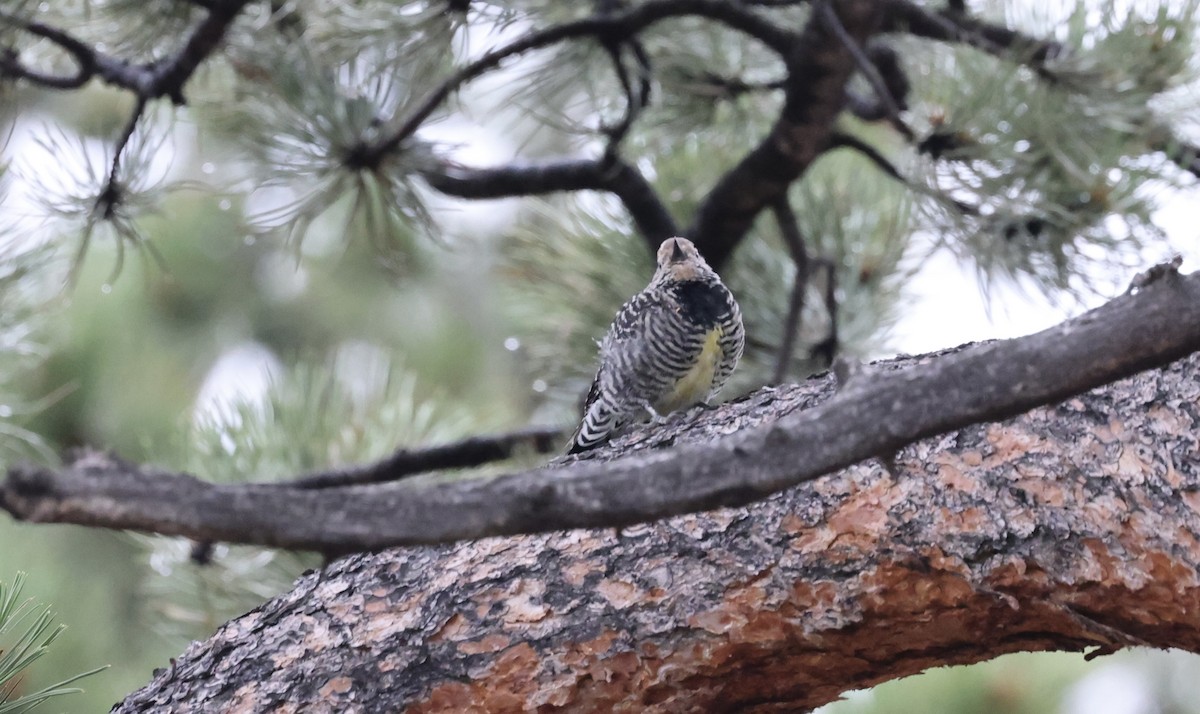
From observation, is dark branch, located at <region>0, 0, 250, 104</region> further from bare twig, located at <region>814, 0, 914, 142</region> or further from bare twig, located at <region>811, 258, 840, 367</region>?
bare twig, located at <region>811, 258, 840, 367</region>

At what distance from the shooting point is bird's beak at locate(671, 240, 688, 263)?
1898 mm

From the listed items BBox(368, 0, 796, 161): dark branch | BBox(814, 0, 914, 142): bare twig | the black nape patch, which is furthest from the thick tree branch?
BBox(368, 0, 796, 161): dark branch

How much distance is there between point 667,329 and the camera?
1874 mm

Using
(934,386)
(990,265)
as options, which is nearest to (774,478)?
(934,386)

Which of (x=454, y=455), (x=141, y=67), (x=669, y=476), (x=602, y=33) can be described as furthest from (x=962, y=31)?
(x=669, y=476)

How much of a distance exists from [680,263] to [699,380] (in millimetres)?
189

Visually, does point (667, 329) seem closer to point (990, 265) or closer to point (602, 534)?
point (990, 265)

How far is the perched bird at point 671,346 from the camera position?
6.16ft

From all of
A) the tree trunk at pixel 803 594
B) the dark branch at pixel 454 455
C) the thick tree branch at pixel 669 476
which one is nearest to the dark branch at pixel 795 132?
the dark branch at pixel 454 455

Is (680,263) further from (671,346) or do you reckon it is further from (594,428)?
(594,428)

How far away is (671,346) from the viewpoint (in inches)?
Answer: 73.7

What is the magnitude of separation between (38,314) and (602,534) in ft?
4.27

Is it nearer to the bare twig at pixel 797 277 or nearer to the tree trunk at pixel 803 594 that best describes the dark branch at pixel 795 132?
the bare twig at pixel 797 277

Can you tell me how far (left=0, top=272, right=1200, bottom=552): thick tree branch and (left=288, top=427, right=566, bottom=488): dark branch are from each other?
1222mm
